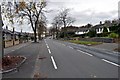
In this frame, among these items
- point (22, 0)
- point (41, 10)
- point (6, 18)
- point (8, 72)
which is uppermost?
point (41, 10)

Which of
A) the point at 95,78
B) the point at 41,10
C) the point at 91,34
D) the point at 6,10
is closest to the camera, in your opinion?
the point at 95,78

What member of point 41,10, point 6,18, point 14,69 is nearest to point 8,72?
point 14,69

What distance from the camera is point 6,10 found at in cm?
1617

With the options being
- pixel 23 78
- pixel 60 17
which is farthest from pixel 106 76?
pixel 60 17

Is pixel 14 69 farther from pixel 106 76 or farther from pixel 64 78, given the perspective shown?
pixel 106 76

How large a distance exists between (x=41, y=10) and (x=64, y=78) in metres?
56.1

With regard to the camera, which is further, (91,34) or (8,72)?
(91,34)

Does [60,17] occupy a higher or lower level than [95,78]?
higher

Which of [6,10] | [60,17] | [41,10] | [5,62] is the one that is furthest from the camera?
[60,17]

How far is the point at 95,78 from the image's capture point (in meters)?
8.65

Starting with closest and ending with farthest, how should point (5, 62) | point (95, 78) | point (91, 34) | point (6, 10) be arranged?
point (95, 78) → point (5, 62) → point (6, 10) → point (91, 34)

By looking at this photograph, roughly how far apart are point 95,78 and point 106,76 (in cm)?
65

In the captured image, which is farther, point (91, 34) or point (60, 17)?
point (60, 17)

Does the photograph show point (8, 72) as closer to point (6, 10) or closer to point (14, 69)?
point (14, 69)
